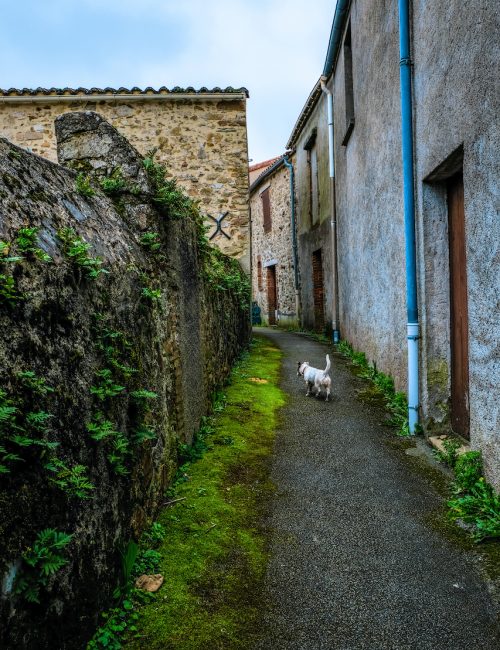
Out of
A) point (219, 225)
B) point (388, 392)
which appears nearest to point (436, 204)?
point (388, 392)

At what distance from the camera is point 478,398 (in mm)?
3611

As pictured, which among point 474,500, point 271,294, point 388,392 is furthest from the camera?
point 271,294

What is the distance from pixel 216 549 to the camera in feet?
9.96

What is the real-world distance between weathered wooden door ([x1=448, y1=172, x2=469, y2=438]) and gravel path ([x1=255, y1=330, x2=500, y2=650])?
73 centimetres

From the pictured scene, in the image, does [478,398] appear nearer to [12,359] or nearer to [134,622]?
[134,622]

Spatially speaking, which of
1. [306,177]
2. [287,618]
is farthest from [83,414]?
[306,177]

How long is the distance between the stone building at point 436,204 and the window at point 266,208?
1146cm

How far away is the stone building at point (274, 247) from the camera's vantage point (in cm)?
1817

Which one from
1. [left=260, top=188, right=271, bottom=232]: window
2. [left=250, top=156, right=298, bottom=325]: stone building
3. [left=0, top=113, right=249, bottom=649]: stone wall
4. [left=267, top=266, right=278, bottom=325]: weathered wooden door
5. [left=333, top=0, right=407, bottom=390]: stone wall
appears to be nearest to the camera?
[left=0, top=113, right=249, bottom=649]: stone wall

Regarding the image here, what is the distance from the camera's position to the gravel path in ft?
7.61

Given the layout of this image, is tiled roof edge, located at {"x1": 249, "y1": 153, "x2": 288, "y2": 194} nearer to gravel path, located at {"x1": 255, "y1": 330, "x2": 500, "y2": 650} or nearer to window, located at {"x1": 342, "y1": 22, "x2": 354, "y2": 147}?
window, located at {"x1": 342, "y1": 22, "x2": 354, "y2": 147}

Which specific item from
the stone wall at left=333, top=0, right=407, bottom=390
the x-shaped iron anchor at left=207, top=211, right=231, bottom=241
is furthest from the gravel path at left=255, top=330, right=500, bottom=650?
the x-shaped iron anchor at left=207, top=211, right=231, bottom=241

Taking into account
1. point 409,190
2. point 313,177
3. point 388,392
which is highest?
point 313,177

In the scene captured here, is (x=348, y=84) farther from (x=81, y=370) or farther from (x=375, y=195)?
(x=81, y=370)
